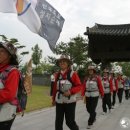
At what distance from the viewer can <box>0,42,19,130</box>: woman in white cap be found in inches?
175

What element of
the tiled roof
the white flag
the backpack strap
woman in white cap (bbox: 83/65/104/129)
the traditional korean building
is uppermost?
the tiled roof

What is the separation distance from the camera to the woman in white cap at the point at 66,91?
23.6 feet

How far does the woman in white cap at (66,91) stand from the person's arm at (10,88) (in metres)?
2.67

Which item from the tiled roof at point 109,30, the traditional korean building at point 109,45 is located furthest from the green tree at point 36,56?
the traditional korean building at point 109,45

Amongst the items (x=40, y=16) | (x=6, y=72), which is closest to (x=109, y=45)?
(x=40, y=16)

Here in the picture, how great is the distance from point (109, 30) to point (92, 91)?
16.8 m

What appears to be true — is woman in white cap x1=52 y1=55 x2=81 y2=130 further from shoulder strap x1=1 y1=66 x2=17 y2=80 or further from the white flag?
shoulder strap x1=1 y1=66 x2=17 y2=80

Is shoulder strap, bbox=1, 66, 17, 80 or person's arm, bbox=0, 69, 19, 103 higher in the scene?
shoulder strap, bbox=1, 66, 17, 80

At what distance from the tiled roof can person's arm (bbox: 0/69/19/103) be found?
19.0 m

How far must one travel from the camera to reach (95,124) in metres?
11.0

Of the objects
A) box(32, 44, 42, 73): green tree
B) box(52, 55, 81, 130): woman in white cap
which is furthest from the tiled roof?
box(32, 44, 42, 73): green tree

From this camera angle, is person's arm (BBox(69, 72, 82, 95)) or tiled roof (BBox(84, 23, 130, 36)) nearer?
person's arm (BBox(69, 72, 82, 95))

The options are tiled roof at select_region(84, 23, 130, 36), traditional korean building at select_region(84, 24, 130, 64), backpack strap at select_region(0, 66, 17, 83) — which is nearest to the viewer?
backpack strap at select_region(0, 66, 17, 83)

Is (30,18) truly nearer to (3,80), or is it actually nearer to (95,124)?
(3,80)
